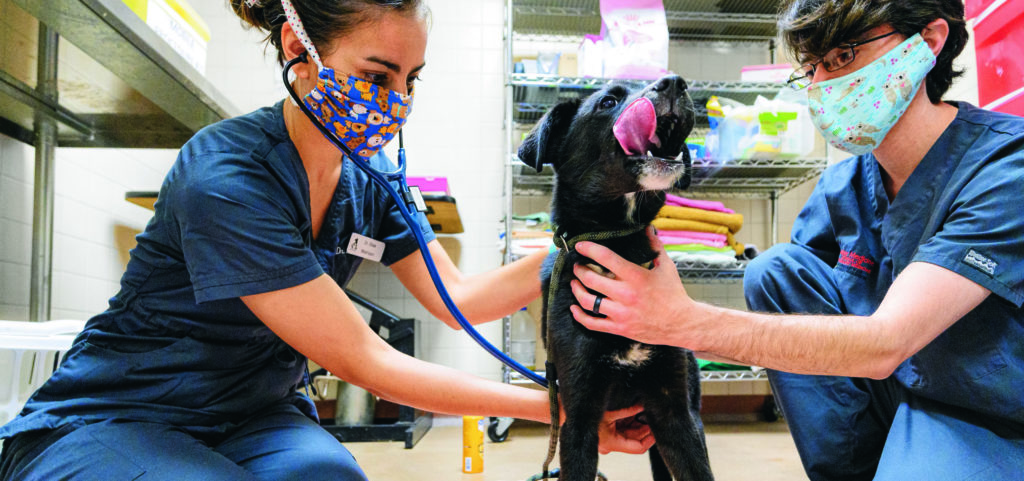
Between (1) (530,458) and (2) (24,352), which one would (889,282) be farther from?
(2) (24,352)

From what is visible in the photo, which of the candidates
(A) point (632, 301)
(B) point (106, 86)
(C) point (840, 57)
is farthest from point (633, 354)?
(B) point (106, 86)

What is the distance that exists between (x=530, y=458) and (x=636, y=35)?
1957 mm

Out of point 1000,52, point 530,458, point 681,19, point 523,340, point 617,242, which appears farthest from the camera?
point 681,19

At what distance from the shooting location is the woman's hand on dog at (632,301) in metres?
1.01

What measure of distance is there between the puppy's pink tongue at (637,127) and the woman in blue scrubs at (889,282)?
190 millimetres

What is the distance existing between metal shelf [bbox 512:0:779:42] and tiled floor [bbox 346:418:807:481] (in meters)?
2.21

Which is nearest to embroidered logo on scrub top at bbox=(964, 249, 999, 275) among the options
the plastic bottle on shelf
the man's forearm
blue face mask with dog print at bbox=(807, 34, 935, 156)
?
the man's forearm

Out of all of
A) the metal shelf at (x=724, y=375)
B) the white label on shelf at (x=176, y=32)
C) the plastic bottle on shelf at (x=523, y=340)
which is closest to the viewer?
the white label on shelf at (x=176, y=32)

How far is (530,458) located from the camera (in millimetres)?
2449

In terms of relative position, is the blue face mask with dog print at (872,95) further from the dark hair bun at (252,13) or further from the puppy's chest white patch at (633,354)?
the dark hair bun at (252,13)

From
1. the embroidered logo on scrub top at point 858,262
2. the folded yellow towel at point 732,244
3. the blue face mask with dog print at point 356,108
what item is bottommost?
the embroidered logo on scrub top at point 858,262

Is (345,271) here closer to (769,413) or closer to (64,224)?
(64,224)

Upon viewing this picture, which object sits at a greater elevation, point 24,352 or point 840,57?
point 840,57

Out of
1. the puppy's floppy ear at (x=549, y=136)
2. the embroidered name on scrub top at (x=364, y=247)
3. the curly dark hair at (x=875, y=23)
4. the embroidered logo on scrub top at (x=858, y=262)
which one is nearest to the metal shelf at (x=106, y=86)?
the embroidered name on scrub top at (x=364, y=247)
